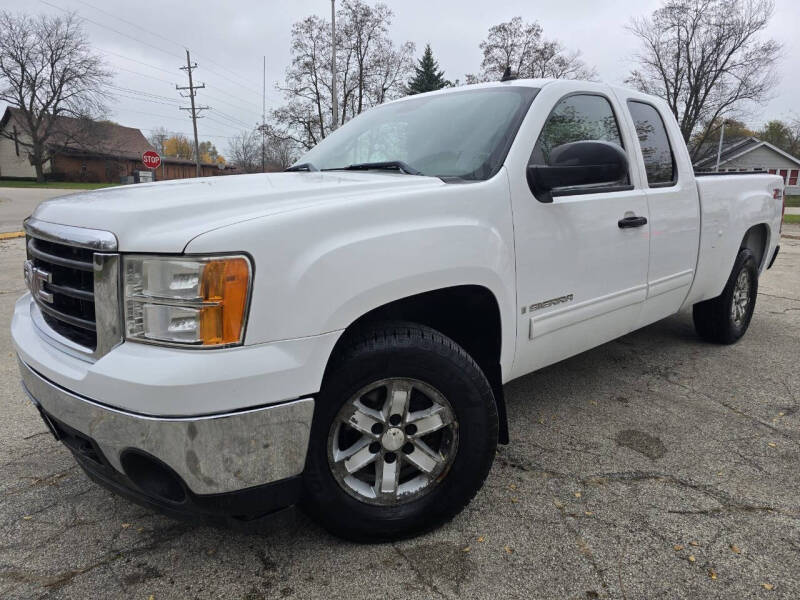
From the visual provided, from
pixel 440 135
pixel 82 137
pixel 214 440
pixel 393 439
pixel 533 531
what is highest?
pixel 82 137

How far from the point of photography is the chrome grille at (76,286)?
1.78m

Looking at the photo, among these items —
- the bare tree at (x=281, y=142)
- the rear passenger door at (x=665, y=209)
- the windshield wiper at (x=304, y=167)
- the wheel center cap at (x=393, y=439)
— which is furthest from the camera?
the bare tree at (x=281, y=142)

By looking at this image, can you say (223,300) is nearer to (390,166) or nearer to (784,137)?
(390,166)

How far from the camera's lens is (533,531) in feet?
7.50

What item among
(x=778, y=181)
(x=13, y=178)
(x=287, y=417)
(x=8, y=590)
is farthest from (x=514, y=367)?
(x=13, y=178)

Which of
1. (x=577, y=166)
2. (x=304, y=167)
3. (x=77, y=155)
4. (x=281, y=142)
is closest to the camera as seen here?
(x=577, y=166)

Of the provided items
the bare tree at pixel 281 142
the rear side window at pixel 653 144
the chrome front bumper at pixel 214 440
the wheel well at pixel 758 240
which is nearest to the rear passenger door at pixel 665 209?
the rear side window at pixel 653 144

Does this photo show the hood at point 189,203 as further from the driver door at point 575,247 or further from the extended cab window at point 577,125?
the extended cab window at point 577,125

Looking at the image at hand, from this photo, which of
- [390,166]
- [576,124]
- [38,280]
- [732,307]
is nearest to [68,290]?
[38,280]

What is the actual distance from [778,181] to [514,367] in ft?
12.4

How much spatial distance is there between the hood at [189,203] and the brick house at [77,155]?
5825cm

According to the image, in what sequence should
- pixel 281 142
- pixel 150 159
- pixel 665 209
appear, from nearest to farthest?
pixel 665 209, pixel 150 159, pixel 281 142

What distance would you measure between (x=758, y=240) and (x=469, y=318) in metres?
3.66

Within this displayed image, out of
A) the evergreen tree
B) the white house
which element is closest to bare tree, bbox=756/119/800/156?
the white house
